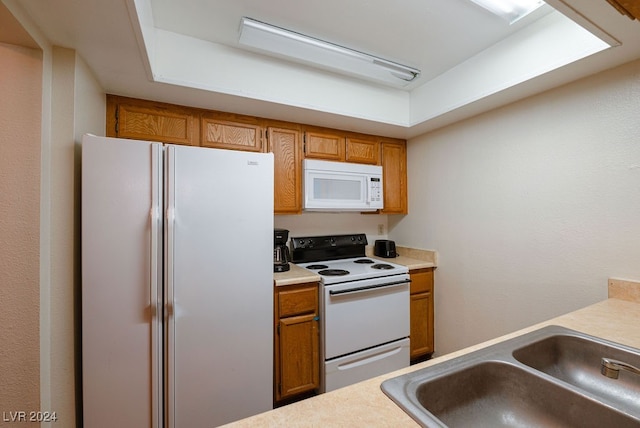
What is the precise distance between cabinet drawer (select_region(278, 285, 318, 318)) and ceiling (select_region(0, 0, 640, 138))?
1.28 metres

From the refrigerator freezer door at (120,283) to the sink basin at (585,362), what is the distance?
1.61 meters

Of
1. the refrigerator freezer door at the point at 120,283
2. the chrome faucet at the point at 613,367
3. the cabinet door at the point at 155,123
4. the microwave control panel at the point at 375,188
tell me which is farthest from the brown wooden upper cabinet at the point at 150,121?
the chrome faucet at the point at 613,367

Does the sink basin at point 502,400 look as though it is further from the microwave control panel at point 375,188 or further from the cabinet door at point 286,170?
the microwave control panel at point 375,188

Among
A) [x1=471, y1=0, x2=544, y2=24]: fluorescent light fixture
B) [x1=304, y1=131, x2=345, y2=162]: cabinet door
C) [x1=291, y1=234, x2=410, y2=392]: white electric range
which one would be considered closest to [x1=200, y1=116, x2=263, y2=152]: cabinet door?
[x1=304, y1=131, x2=345, y2=162]: cabinet door

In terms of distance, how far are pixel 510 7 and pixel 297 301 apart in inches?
80.0

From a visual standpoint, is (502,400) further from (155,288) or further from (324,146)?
(324,146)

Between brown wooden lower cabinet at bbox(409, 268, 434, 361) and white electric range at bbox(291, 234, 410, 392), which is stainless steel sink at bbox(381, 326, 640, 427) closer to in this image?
white electric range at bbox(291, 234, 410, 392)

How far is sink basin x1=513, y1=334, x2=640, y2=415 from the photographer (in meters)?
0.88

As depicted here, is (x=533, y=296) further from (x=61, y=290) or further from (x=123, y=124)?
(x=123, y=124)

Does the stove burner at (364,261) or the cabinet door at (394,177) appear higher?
the cabinet door at (394,177)

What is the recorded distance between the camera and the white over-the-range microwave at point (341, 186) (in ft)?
7.40

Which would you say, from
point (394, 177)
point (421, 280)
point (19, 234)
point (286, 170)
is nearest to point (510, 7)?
point (394, 177)

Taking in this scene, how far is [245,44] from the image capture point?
1.69 metres

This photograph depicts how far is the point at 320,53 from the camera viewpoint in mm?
1770
